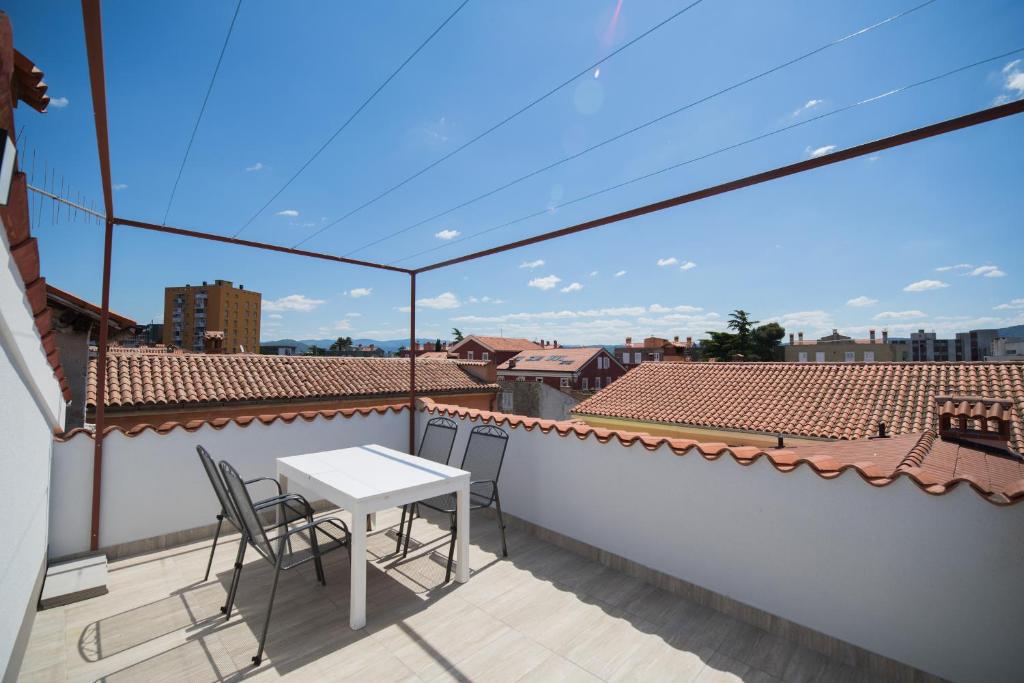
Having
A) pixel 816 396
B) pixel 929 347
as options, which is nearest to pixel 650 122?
pixel 816 396

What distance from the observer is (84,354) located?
801 cm

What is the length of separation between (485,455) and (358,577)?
1.53 metres

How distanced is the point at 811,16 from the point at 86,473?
21.6 ft

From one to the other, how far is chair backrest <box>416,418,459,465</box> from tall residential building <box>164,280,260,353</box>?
7928 centimetres

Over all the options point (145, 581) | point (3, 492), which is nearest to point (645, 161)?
point (3, 492)

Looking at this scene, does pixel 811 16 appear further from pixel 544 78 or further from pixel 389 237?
pixel 389 237

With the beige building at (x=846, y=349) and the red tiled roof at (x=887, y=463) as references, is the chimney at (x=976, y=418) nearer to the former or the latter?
the red tiled roof at (x=887, y=463)

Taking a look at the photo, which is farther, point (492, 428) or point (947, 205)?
point (947, 205)

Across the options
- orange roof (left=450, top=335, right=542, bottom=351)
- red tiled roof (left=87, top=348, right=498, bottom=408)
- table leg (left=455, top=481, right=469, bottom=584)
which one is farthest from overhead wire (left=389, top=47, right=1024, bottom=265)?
orange roof (left=450, top=335, right=542, bottom=351)

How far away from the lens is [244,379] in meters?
11.0

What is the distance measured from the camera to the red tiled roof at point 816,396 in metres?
9.92

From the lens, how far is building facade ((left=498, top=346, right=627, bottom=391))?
34625mm

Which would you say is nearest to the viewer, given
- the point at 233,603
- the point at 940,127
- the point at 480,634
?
the point at 940,127

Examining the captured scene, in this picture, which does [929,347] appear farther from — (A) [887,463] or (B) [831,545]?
(B) [831,545]
